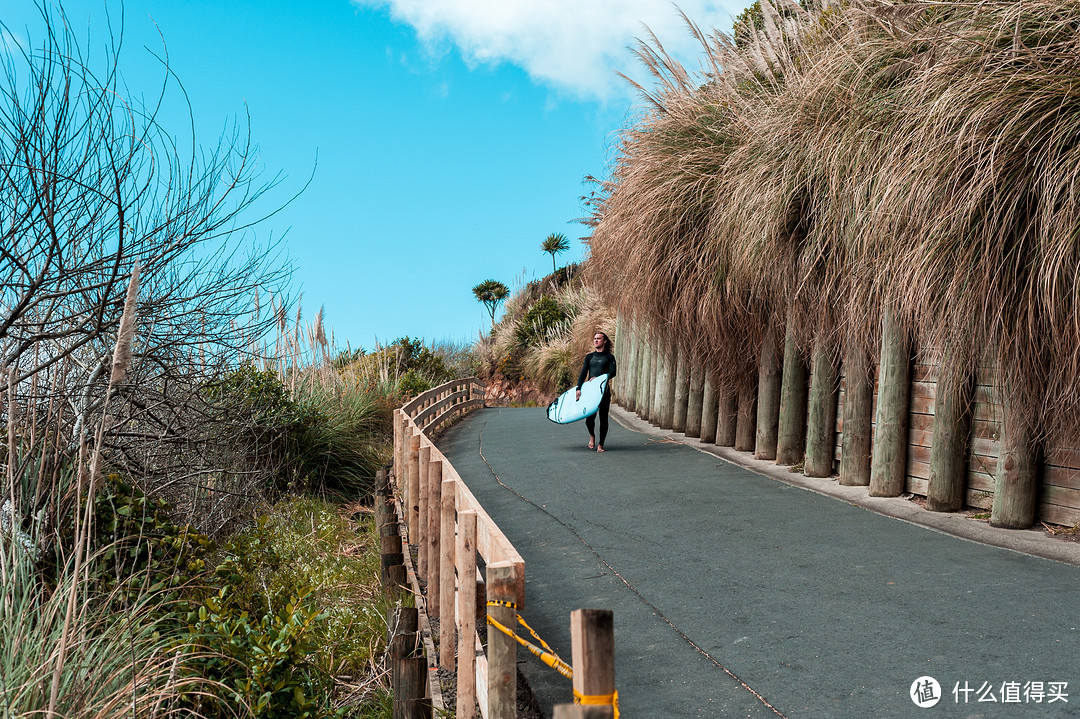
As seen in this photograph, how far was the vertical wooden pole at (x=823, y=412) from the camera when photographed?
28.1 ft

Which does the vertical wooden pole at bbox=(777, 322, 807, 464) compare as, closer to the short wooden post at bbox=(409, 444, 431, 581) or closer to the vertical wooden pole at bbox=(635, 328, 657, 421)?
the short wooden post at bbox=(409, 444, 431, 581)

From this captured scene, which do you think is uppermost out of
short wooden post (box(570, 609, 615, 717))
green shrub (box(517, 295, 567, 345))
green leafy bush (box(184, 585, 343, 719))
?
green shrub (box(517, 295, 567, 345))

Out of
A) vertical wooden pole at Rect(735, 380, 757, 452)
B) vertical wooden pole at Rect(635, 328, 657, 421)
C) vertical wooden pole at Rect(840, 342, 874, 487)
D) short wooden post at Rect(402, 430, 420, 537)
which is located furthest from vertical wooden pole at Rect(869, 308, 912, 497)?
vertical wooden pole at Rect(635, 328, 657, 421)

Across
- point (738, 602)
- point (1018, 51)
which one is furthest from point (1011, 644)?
point (1018, 51)

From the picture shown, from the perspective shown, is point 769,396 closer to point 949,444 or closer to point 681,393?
point 681,393

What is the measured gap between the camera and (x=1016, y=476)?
6281 mm

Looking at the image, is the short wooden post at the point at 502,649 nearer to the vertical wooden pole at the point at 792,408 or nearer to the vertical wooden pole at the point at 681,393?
the vertical wooden pole at the point at 792,408

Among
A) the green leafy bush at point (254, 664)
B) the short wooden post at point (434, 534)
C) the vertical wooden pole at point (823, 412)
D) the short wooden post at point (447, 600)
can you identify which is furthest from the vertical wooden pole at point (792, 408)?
the green leafy bush at point (254, 664)

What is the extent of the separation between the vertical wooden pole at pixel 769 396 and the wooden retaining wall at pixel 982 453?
1.51 meters

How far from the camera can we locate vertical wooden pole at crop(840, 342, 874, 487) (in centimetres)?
795

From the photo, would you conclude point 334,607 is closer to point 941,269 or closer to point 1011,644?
point 1011,644

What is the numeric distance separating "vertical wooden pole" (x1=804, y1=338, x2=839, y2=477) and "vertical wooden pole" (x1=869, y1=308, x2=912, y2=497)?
1.05m

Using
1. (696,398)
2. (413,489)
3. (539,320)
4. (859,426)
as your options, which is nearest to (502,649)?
(413,489)

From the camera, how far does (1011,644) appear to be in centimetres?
425
